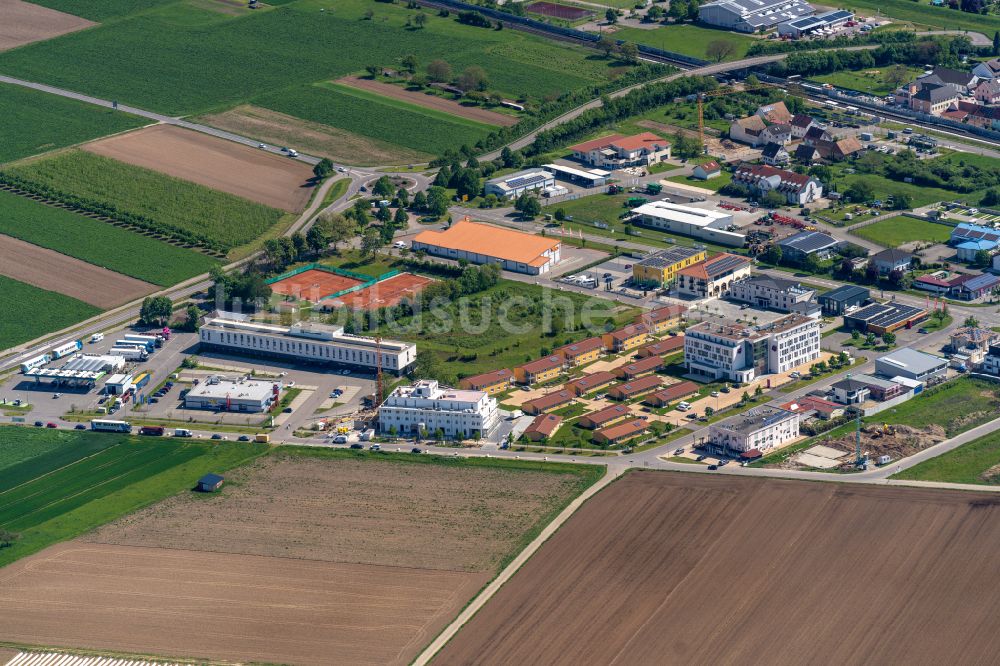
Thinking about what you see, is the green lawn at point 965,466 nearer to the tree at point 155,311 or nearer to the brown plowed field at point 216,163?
the tree at point 155,311

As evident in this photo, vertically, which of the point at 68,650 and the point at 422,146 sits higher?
the point at 422,146

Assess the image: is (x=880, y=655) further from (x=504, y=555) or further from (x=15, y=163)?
(x=15, y=163)

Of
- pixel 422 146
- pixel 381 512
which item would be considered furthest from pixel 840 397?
pixel 422 146

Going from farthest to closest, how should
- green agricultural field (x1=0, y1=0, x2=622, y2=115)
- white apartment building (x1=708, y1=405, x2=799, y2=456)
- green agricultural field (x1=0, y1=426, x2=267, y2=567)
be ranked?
green agricultural field (x1=0, y1=0, x2=622, y2=115) → white apartment building (x1=708, y1=405, x2=799, y2=456) → green agricultural field (x1=0, y1=426, x2=267, y2=567)

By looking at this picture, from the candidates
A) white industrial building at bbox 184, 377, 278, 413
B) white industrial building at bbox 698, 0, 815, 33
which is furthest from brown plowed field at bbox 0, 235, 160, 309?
white industrial building at bbox 698, 0, 815, 33

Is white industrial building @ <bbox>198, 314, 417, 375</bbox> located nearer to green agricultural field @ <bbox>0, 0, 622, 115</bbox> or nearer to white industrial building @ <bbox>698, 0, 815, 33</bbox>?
green agricultural field @ <bbox>0, 0, 622, 115</bbox>

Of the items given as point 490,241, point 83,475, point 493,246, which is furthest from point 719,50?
point 83,475

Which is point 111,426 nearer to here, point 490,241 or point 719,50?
point 490,241
